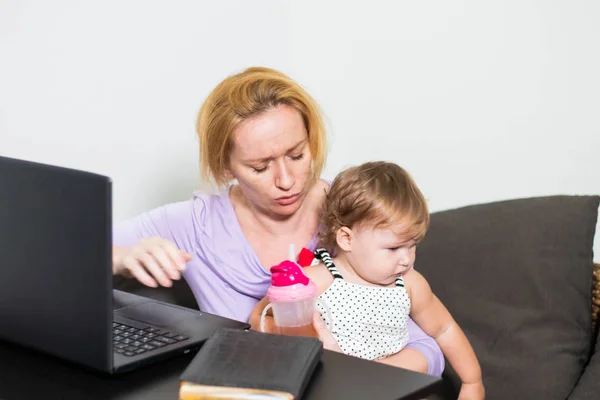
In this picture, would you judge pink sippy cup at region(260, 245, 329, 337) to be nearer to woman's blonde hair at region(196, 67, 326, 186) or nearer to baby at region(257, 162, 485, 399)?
baby at region(257, 162, 485, 399)

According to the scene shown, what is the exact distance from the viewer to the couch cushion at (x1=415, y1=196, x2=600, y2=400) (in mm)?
1881

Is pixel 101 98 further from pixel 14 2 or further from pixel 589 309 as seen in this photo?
pixel 589 309

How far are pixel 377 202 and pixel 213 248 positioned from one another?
0.41 metres

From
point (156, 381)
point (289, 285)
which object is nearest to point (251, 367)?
point (156, 381)

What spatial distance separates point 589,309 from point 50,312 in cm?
131

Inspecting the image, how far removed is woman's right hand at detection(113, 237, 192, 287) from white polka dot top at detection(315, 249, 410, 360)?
433 mm

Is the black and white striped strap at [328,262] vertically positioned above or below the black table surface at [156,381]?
below

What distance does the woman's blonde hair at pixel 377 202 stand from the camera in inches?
61.1

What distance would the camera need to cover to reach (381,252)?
61.9 inches

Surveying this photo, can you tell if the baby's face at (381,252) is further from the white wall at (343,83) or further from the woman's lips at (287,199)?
the white wall at (343,83)

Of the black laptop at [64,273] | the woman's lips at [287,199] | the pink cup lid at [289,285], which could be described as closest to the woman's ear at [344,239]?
the woman's lips at [287,199]

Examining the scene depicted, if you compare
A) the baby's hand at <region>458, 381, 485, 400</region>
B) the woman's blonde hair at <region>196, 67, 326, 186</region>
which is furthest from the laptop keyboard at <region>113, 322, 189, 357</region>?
the baby's hand at <region>458, 381, 485, 400</region>

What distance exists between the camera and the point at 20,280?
107 cm

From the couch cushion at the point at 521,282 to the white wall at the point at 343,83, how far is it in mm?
356
